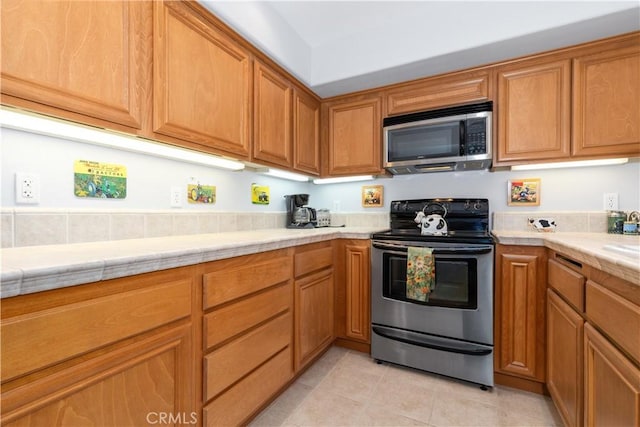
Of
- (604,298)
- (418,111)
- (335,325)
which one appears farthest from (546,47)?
(335,325)

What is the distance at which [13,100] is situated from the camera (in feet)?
2.97

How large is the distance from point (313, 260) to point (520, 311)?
50.8 inches

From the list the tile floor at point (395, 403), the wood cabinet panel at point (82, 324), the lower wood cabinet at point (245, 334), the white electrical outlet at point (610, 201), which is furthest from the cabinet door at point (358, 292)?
the white electrical outlet at point (610, 201)

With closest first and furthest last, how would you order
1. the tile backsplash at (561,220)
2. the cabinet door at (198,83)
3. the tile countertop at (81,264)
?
1. the tile countertop at (81,264)
2. the cabinet door at (198,83)
3. the tile backsplash at (561,220)

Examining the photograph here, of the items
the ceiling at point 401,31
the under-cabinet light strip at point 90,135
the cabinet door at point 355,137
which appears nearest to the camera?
the under-cabinet light strip at point 90,135

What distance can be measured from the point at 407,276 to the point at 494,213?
100cm

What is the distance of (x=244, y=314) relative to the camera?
131 centimetres

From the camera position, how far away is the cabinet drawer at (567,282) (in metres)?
1.16

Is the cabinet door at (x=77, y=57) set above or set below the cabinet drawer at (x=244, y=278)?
above

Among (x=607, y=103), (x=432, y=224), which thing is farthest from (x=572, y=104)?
(x=432, y=224)

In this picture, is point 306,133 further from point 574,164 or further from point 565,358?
point 565,358

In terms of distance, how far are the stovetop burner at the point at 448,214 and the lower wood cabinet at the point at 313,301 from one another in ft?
1.46

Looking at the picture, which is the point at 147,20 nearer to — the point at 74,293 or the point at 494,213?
the point at 74,293

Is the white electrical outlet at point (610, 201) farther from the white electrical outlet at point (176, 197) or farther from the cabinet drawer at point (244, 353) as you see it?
the white electrical outlet at point (176, 197)
